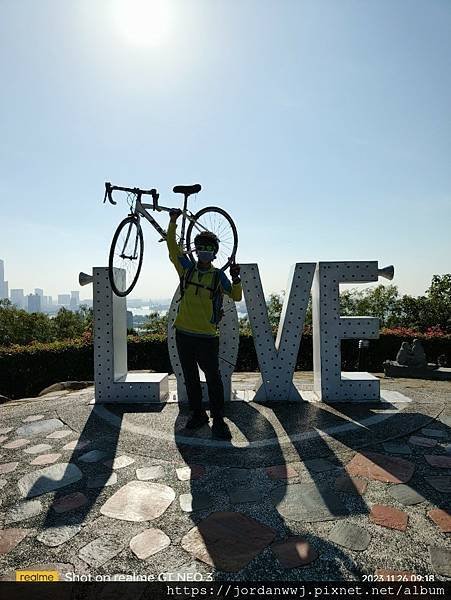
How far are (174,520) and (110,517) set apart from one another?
45 centimetres

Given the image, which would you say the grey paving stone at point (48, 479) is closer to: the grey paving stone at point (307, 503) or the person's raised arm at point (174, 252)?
the grey paving stone at point (307, 503)

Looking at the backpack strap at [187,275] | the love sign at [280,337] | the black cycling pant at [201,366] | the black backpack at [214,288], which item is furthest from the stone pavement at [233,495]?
the backpack strap at [187,275]

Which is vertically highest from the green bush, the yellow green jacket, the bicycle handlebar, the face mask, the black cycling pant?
the bicycle handlebar

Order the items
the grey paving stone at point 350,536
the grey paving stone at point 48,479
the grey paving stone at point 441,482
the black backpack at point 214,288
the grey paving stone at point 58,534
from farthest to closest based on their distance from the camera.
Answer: the black backpack at point 214,288 < the grey paving stone at point 48,479 < the grey paving stone at point 441,482 < the grey paving stone at point 58,534 < the grey paving stone at point 350,536

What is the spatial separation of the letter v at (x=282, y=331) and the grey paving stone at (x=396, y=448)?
2048 millimetres

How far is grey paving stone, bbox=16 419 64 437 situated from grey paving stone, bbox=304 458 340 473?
9.64 feet

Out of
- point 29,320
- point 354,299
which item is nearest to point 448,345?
point 354,299

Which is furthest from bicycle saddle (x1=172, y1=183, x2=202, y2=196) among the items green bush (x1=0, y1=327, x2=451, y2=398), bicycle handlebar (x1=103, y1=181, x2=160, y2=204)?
green bush (x1=0, y1=327, x2=451, y2=398)

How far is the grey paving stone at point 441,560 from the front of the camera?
7.18 feet

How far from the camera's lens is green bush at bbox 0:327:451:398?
30.7 feet

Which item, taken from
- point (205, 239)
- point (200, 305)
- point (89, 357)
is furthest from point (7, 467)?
point (89, 357)

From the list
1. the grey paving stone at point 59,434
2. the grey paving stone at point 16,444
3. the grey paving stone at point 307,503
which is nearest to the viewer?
the grey paving stone at point 307,503

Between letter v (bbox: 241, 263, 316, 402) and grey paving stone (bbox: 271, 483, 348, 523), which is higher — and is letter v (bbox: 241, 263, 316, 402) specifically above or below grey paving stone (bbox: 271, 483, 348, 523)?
above

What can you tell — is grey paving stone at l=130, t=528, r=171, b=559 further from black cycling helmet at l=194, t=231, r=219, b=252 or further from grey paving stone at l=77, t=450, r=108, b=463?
black cycling helmet at l=194, t=231, r=219, b=252
